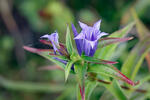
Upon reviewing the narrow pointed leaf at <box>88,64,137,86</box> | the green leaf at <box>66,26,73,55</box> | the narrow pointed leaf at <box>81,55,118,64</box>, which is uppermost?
the green leaf at <box>66,26,73,55</box>

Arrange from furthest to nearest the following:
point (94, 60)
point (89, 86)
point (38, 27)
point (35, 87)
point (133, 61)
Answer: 1. point (38, 27)
2. point (35, 87)
3. point (133, 61)
4. point (89, 86)
5. point (94, 60)

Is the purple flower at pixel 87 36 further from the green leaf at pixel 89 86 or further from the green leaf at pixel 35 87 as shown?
the green leaf at pixel 35 87

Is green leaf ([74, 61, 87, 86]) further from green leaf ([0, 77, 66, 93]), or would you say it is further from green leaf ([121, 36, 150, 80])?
green leaf ([0, 77, 66, 93])

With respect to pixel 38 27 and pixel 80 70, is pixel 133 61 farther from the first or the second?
pixel 38 27

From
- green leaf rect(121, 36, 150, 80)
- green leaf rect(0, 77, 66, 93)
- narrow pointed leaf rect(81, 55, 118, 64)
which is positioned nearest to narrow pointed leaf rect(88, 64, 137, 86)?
narrow pointed leaf rect(81, 55, 118, 64)

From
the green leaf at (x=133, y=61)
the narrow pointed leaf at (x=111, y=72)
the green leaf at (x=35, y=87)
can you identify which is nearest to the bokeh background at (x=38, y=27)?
the green leaf at (x=35, y=87)

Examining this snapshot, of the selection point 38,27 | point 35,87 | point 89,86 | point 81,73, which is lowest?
point 35,87

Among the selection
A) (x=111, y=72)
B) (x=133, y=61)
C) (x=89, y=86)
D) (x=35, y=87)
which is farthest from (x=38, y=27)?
(x=111, y=72)

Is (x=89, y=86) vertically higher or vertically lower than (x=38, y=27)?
higher

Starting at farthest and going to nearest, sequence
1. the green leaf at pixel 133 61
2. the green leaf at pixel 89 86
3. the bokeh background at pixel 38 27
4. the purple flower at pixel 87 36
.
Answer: the bokeh background at pixel 38 27 → the green leaf at pixel 133 61 → the green leaf at pixel 89 86 → the purple flower at pixel 87 36
